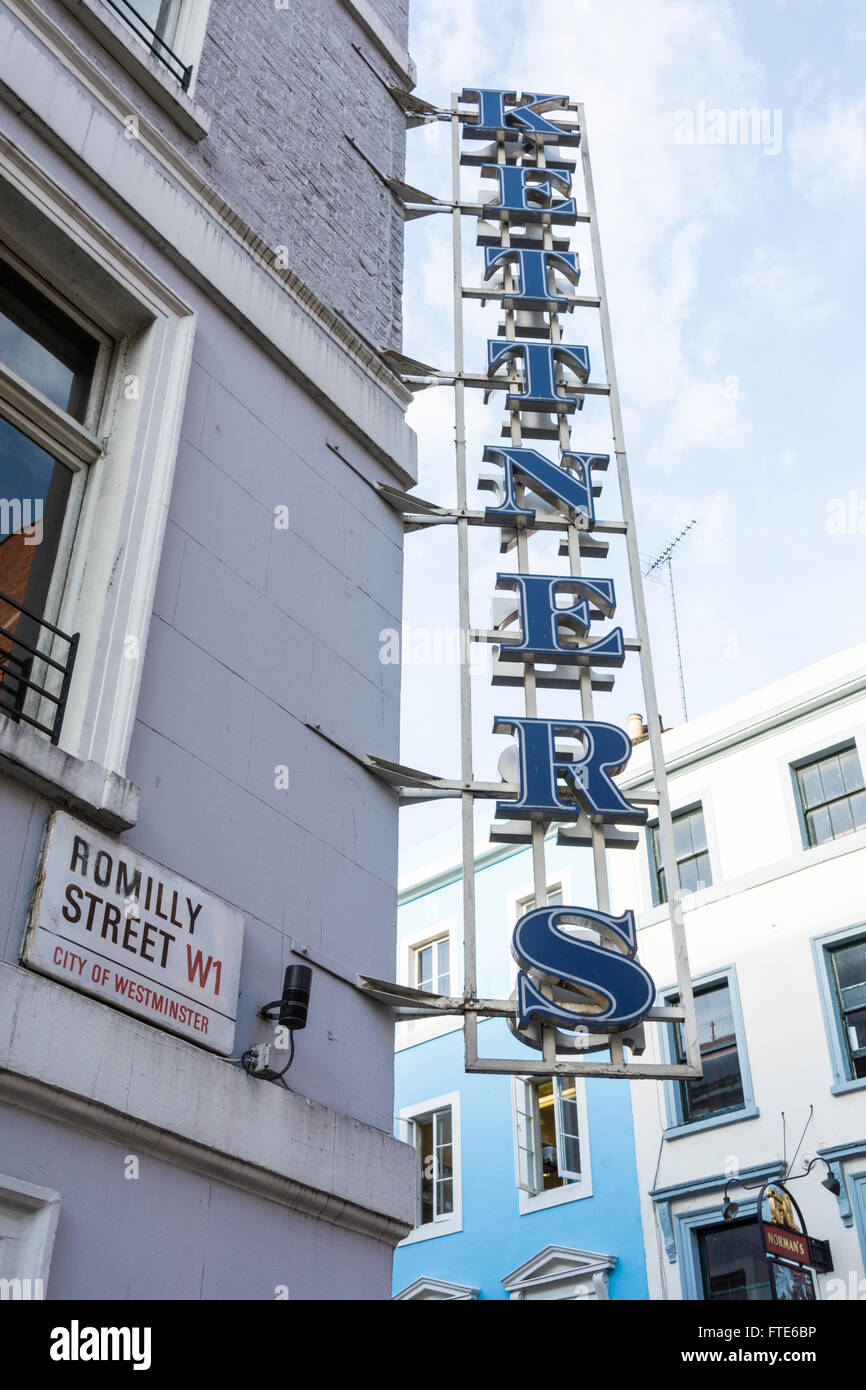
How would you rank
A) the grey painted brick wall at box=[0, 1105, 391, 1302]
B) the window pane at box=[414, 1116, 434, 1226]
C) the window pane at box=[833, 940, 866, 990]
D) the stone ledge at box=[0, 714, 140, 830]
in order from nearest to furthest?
the grey painted brick wall at box=[0, 1105, 391, 1302] → the stone ledge at box=[0, 714, 140, 830] → the window pane at box=[833, 940, 866, 990] → the window pane at box=[414, 1116, 434, 1226]

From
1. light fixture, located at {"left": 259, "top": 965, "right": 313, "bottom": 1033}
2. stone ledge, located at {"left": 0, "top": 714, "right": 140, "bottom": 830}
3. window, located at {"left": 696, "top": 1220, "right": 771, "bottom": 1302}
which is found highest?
window, located at {"left": 696, "top": 1220, "right": 771, "bottom": 1302}

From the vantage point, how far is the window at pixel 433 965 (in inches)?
917

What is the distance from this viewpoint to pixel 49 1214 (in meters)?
5.15

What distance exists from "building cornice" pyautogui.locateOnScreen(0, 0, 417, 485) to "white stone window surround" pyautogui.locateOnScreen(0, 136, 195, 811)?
0.45m

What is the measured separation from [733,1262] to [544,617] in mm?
10689

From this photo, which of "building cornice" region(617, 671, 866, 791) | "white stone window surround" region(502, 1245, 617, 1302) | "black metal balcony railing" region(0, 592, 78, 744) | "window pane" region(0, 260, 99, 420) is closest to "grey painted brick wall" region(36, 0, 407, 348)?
"window pane" region(0, 260, 99, 420)

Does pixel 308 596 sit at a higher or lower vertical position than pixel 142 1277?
higher

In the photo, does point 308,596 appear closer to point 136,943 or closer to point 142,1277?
point 136,943

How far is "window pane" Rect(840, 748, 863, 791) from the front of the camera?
18719 millimetres

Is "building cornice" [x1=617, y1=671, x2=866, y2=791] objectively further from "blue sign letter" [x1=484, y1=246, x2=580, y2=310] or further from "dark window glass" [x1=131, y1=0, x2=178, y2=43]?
"dark window glass" [x1=131, y1=0, x2=178, y2=43]

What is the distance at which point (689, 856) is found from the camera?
2036 cm

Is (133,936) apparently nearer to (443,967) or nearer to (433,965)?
(443,967)

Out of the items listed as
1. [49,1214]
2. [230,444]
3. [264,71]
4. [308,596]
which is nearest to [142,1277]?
[49,1214]
